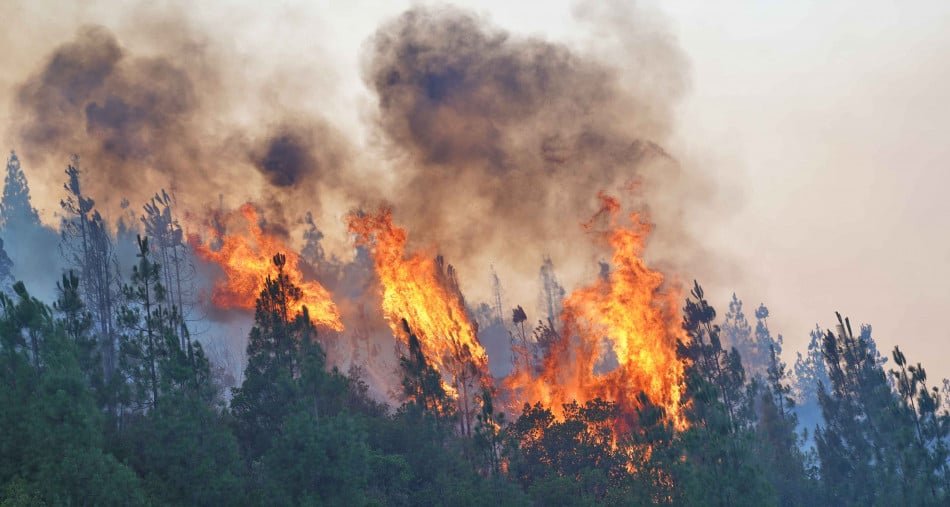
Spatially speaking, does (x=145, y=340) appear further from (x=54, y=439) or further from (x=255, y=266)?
(x=255, y=266)

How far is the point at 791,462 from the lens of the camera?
Result: 247ft

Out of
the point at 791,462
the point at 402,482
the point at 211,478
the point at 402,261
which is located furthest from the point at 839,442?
the point at 211,478

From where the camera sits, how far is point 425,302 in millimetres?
97625

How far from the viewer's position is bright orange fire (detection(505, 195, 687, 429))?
81.4 m

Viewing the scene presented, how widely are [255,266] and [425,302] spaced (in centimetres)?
3090

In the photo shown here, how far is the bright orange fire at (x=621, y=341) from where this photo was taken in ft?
267

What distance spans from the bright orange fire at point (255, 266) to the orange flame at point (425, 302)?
53.6 feet

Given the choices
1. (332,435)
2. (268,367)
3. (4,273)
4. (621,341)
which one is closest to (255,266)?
(4,273)

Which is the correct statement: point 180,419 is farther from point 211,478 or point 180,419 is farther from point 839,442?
point 839,442

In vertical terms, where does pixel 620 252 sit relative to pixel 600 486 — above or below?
above

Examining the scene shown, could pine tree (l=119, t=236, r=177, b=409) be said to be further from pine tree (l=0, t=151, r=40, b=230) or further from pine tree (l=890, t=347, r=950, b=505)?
pine tree (l=0, t=151, r=40, b=230)

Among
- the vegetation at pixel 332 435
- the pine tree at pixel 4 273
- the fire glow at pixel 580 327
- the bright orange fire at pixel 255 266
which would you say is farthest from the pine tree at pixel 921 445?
the pine tree at pixel 4 273

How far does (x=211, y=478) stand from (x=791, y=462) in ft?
185

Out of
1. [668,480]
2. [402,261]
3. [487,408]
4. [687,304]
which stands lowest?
[668,480]
